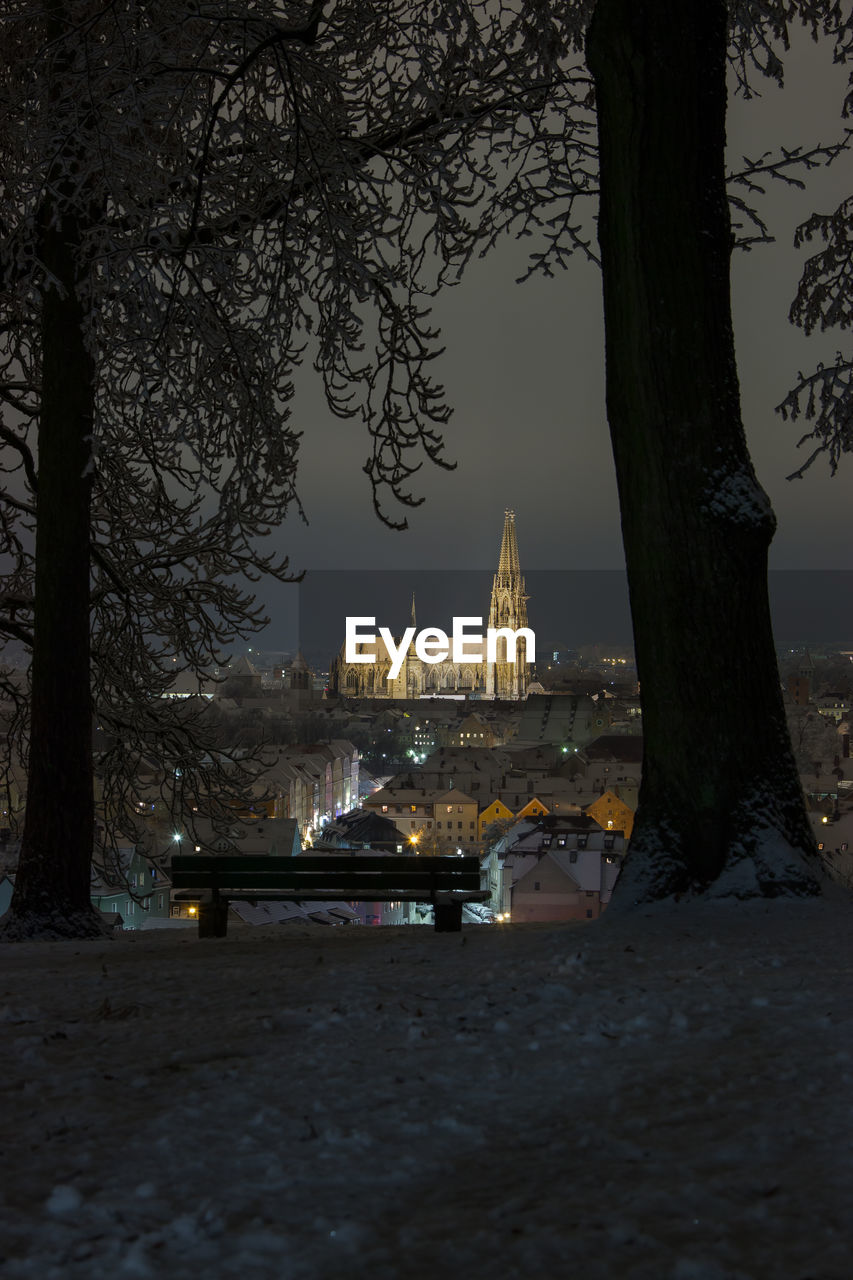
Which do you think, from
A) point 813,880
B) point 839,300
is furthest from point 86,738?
point 839,300

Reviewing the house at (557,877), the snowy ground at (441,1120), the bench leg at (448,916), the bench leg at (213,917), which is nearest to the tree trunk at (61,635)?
the bench leg at (213,917)

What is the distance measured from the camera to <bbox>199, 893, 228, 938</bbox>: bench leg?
897cm

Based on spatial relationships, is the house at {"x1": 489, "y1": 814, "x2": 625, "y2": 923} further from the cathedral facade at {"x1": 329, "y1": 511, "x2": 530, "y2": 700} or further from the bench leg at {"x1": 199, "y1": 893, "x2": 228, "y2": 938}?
the cathedral facade at {"x1": 329, "y1": 511, "x2": 530, "y2": 700}

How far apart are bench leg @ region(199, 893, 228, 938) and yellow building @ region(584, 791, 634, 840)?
4385 centimetres

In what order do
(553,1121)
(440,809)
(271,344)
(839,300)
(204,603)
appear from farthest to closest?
1. (440,809)
2. (204,603)
3. (839,300)
4. (271,344)
5. (553,1121)

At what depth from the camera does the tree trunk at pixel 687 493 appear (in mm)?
6789

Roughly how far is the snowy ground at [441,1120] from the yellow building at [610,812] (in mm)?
47491

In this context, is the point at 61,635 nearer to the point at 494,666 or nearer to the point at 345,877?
the point at 345,877

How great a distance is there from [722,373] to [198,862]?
5.01 meters

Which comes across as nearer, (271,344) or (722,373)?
(722,373)

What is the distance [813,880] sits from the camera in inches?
265

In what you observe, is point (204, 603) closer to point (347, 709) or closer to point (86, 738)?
point (86, 738)

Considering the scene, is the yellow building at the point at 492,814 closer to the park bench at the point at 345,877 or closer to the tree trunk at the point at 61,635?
the tree trunk at the point at 61,635

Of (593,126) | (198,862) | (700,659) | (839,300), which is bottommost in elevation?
(198,862)
